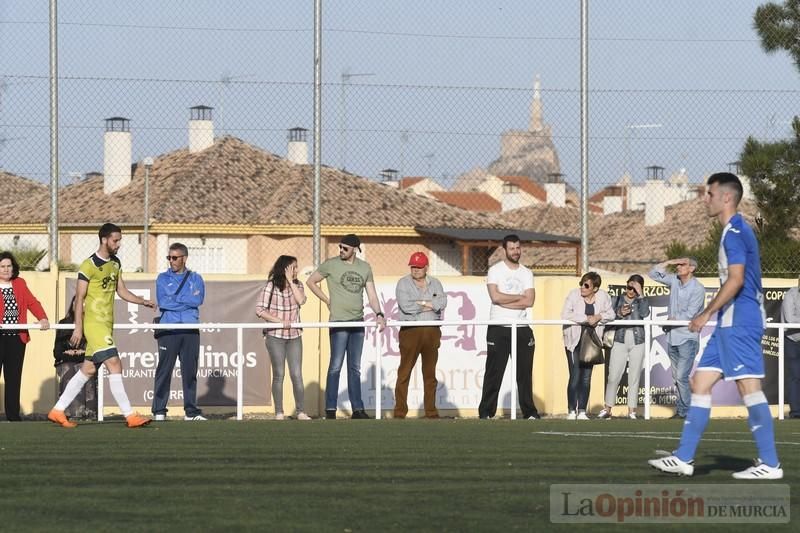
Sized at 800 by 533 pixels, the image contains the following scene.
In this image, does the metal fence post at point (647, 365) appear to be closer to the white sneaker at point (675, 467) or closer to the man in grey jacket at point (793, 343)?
the man in grey jacket at point (793, 343)

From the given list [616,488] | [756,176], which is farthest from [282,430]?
[756,176]

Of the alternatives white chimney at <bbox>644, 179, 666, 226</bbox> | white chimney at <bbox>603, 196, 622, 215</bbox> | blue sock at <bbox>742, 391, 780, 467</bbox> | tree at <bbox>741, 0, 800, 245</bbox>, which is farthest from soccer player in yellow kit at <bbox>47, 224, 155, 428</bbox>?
white chimney at <bbox>603, 196, 622, 215</bbox>

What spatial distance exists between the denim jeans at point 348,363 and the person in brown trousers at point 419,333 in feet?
1.49

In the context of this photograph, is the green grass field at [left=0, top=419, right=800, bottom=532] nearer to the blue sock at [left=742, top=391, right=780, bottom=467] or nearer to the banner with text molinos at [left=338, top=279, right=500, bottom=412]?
the blue sock at [left=742, top=391, right=780, bottom=467]

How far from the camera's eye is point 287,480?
855 cm

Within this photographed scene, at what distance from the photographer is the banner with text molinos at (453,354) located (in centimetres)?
1867

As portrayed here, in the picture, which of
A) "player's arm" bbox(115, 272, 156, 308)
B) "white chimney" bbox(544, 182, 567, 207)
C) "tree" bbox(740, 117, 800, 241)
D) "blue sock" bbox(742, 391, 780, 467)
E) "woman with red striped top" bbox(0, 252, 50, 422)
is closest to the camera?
"blue sock" bbox(742, 391, 780, 467)

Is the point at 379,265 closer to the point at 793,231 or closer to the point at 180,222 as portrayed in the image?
the point at 180,222

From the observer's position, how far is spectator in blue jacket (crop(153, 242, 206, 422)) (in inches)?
631

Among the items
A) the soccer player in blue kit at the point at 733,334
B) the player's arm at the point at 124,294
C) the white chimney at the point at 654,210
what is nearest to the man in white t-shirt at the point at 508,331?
the player's arm at the point at 124,294

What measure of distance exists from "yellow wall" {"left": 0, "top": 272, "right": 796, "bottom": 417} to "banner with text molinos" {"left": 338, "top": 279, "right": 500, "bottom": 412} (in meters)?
0.12

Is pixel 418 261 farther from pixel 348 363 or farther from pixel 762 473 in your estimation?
pixel 762 473

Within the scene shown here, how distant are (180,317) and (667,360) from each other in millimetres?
6390

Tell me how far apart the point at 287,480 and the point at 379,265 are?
39.3m
